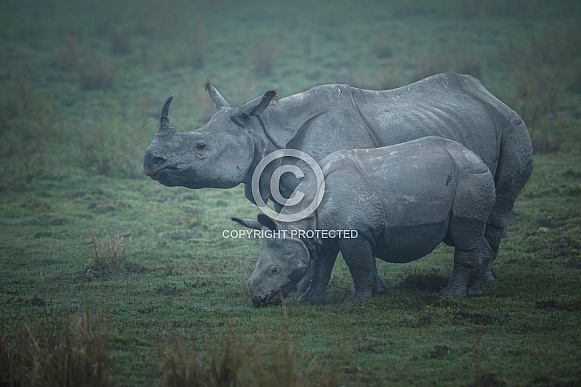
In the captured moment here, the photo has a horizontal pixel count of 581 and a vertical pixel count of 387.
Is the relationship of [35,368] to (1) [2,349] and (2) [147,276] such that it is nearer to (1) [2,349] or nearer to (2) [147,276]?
(1) [2,349]

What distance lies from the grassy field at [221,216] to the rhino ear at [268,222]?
0.72m

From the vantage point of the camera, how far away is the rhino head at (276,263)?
823 cm

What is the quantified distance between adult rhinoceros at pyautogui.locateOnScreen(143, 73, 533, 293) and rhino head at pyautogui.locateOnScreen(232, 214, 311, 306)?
30.9 inches

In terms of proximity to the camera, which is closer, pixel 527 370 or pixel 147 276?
pixel 527 370

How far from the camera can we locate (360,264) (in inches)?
328

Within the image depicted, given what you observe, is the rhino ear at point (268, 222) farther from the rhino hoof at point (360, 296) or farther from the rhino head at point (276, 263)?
the rhino hoof at point (360, 296)

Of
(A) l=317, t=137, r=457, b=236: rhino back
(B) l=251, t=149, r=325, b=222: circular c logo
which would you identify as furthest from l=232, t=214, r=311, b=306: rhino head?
(A) l=317, t=137, r=457, b=236: rhino back

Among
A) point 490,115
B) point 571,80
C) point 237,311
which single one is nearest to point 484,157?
point 490,115

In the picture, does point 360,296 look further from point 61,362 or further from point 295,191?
point 61,362

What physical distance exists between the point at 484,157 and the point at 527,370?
316 cm

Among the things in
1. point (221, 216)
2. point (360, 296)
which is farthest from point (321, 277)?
point (221, 216)

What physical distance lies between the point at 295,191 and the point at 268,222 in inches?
14.9

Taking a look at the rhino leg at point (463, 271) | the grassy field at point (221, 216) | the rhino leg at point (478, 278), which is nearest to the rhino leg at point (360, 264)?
the grassy field at point (221, 216)

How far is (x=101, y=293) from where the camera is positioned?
30.2 feet
